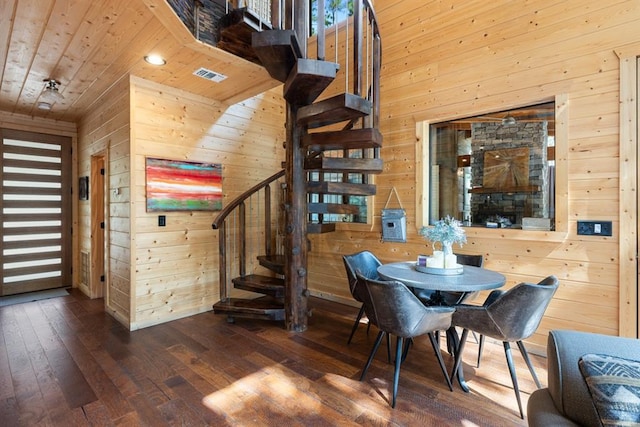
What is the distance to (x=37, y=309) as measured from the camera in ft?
12.8

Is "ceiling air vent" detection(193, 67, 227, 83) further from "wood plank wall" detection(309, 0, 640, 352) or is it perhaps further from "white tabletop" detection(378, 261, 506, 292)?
"white tabletop" detection(378, 261, 506, 292)

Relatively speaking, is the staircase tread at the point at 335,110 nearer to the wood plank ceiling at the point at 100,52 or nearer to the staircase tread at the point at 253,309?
Answer: the wood plank ceiling at the point at 100,52

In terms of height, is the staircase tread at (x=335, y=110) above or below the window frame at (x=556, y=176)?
above

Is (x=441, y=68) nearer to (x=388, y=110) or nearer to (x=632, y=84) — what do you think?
(x=388, y=110)

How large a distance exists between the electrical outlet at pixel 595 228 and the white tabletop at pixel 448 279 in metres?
0.92

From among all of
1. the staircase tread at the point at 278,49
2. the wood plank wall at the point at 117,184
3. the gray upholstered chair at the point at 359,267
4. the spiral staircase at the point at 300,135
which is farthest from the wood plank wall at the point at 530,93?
the wood plank wall at the point at 117,184

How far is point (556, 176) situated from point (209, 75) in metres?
3.48

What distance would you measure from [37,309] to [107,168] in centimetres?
203

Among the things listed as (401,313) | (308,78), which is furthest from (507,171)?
(308,78)

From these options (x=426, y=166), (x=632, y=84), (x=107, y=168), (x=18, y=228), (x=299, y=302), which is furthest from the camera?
(x=18, y=228)

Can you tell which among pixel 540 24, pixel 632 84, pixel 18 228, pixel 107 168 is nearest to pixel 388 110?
pixel 540 24

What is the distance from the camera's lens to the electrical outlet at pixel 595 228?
2.48 metres

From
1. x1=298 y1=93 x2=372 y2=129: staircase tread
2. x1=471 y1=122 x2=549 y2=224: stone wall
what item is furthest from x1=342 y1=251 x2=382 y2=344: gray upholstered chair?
x1=298 y1=93 x2=372 y2=129: staircase tread

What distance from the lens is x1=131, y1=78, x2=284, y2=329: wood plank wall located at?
3307 millimetres
